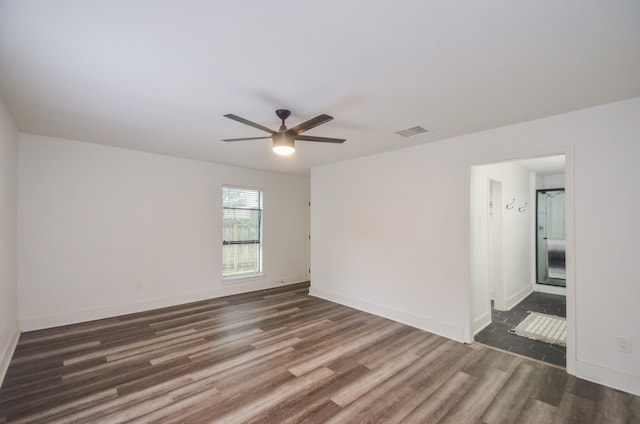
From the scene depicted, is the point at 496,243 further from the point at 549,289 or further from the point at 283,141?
the point at 283,141

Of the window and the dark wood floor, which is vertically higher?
the window

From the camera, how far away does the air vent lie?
3312 millimetres

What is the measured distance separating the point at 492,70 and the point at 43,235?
543 centimetres

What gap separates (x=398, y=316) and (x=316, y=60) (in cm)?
362

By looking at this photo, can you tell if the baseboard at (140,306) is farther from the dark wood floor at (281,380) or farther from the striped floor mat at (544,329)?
the striped floor mat at (544,329)

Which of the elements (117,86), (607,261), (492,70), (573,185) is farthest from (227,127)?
(607,261)

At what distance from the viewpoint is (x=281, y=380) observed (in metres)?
2.58

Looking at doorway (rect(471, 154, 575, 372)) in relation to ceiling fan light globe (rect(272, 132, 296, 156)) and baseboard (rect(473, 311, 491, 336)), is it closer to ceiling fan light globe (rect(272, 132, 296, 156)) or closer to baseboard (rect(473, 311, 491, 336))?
baseboard (rect(473, 311, 491, 336))

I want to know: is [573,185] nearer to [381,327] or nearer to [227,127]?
[381,327]

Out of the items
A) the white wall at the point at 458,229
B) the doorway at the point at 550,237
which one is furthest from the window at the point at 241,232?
the doorway at the point at 550,237

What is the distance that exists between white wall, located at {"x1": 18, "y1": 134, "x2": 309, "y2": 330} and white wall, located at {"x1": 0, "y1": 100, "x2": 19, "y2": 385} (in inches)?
8.9

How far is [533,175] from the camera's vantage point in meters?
5.87

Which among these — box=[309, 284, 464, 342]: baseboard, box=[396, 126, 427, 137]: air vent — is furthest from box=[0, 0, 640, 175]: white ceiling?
box=[309, 284, 464, 342]: baseboard

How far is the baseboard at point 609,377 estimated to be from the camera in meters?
2.41
